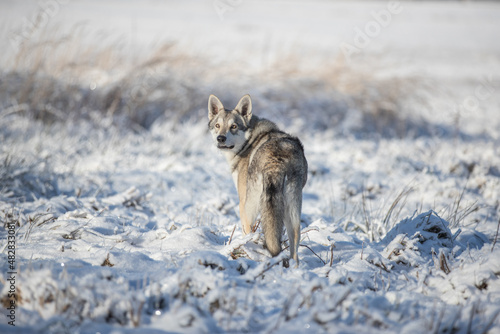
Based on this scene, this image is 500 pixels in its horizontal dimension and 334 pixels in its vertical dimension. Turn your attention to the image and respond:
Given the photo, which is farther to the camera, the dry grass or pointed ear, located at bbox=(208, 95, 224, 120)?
the dry grass

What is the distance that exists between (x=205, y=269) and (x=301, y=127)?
7438 mm

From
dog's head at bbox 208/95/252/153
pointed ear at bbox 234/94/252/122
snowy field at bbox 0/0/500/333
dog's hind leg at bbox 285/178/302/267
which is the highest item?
pointed ear at bbox 234/94/252/122

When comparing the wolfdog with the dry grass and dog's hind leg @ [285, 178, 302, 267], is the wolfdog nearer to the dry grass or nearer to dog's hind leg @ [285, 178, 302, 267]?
dog's hind leg @ [285, 178, 302, 267]

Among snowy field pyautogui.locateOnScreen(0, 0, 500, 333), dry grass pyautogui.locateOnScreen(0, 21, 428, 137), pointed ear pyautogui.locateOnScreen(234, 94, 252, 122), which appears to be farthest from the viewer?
dry grass pyautogui.locateOnScreen(0, 21, 428, 137)

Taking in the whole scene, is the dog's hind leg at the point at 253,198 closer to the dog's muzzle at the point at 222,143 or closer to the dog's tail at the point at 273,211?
the dog's tail at the point at 273,211

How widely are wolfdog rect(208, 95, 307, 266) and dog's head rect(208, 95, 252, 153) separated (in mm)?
12

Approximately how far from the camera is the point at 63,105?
8227mm

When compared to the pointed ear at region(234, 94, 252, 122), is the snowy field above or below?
below

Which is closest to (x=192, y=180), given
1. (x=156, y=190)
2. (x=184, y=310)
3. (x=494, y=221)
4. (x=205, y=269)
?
(x=156, y=190)

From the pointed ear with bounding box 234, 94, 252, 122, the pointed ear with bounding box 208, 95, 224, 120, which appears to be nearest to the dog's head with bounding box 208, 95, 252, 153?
the pointed ear with bounding box 234, 94, 252, 122

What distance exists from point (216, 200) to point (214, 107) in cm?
129

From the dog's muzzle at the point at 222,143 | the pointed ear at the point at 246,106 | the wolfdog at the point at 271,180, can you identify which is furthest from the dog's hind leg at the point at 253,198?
the pointed ear at the point at 246,106

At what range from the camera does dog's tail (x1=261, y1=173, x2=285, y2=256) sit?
279 cm

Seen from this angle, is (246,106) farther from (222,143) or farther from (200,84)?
(200,84)
